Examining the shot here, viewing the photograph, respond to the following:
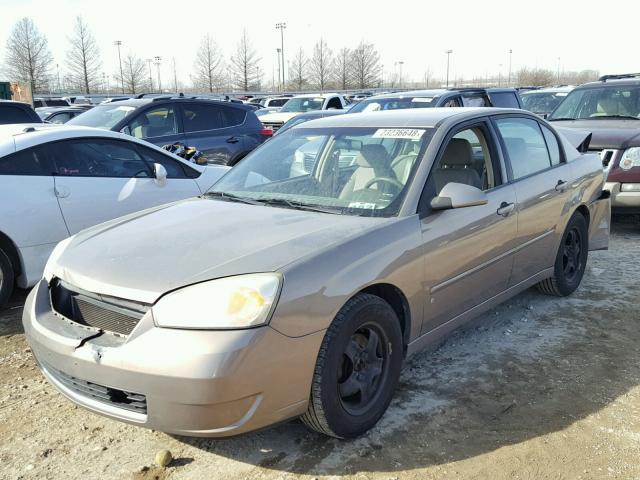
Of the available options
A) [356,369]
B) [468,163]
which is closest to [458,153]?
[468,163]

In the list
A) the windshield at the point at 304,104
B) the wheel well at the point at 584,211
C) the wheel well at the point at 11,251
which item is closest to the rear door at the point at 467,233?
the wheel well at the point at 584,211

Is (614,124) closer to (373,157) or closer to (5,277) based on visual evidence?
(373,157)

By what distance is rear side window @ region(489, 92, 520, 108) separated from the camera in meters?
11.3

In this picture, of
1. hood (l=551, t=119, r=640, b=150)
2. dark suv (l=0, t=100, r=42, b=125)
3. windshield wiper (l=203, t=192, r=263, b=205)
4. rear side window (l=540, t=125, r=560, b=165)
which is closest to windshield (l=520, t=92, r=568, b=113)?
hood (l=551, t=119, r=640, b=150)

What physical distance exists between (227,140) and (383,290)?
23.7 ft

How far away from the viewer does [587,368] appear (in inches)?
153

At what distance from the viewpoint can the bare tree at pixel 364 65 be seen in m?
75.4

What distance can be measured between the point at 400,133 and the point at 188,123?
6.25 m

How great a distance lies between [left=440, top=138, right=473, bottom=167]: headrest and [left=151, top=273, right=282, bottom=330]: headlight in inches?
70.4

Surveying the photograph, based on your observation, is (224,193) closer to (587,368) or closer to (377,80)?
(587,368)

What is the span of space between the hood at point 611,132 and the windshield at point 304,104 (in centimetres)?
1094

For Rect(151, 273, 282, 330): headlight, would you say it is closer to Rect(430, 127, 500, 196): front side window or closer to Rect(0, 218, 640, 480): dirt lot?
Rect(0, 218, 640, 480): dirt lot

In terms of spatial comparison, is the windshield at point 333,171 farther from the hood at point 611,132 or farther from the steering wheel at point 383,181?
the hood at point 611,132

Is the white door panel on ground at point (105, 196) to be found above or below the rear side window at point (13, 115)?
below
